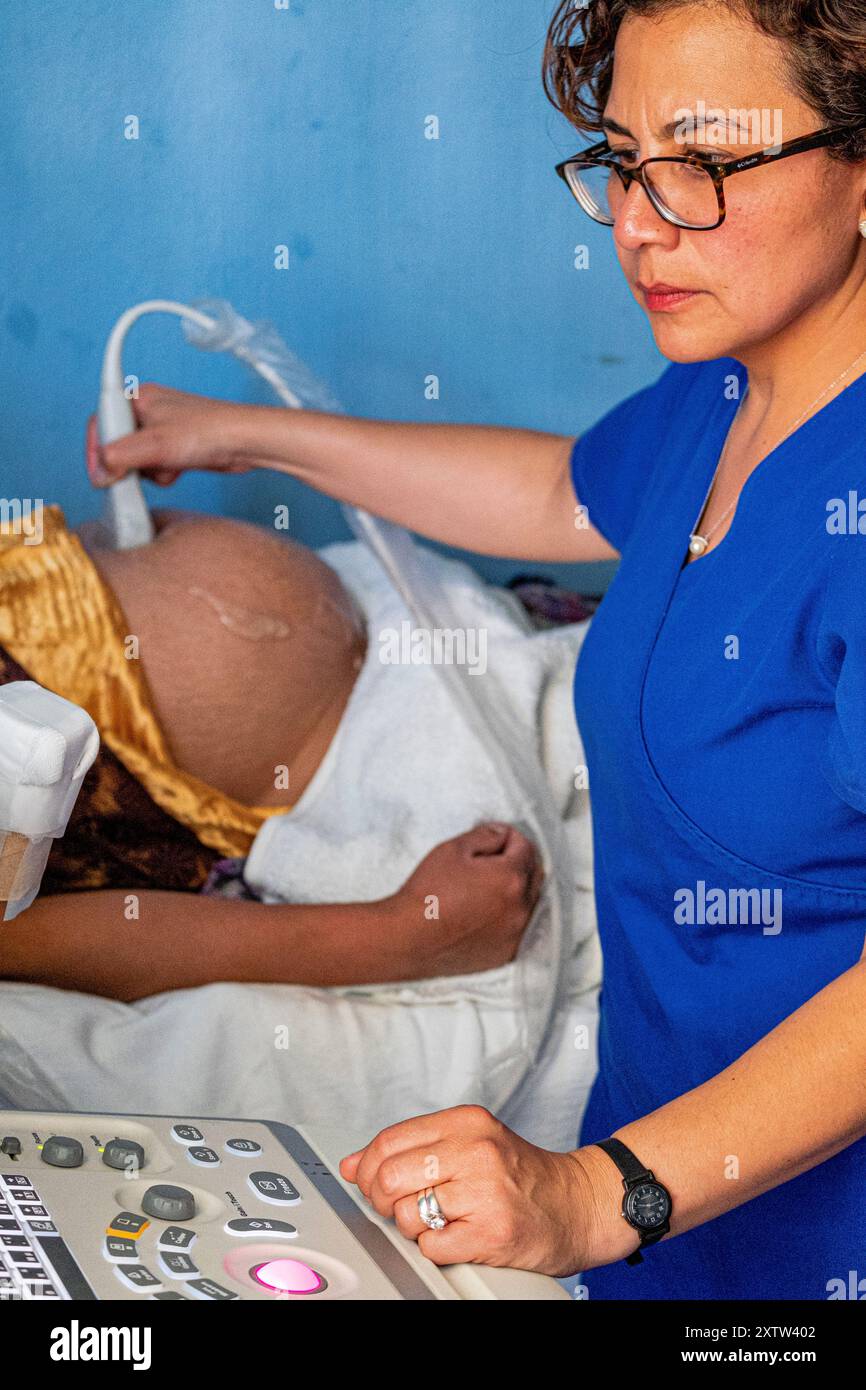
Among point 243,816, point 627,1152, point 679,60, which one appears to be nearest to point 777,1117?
Result: point 627,1152

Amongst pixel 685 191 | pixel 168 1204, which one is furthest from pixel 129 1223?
pixel 685 191

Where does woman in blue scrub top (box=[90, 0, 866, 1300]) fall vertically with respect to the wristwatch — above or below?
above

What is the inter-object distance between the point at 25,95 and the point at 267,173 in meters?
0.31

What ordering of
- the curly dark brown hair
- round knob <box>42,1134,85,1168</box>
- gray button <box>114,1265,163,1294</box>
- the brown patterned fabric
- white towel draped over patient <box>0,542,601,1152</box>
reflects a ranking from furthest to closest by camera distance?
the brown patterned fabric → white towel draped over patient <box>0,542,601,1152</box> → the curly dark brown hair → round knob <box>42,1134,85,1168</box> → gray button <box>114,1265,163,1294</box>

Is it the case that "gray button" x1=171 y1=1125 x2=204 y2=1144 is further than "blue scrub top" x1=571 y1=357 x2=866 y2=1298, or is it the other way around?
"blue scrub top" x1=571 y1=357 x2=866 y2=1298

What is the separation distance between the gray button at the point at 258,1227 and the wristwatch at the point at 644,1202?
173mm

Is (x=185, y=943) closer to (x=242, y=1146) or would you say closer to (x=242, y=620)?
(x=242, y=620)

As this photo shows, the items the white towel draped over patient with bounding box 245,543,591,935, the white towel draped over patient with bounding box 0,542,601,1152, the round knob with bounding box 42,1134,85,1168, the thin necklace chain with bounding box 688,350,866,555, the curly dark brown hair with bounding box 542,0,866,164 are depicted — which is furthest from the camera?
the white towel draped over patient with bounding box 245,543,591,935

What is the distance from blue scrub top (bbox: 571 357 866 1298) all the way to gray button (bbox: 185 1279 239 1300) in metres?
0.24

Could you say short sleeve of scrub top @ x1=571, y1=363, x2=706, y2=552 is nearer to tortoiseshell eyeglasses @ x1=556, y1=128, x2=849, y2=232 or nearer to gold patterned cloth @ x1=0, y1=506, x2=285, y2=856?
tortoiseshell eyeglasses @ x1=556, y1=128, x2=849, y2=232

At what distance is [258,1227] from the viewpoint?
2.17 ft

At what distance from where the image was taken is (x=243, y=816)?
150 cm

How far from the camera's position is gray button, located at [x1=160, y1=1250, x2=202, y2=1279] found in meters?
0.61

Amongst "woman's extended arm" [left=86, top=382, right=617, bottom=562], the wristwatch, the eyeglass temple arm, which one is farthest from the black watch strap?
"woman's extended arm" [left=86, top=382, right=617, bottom=562]
